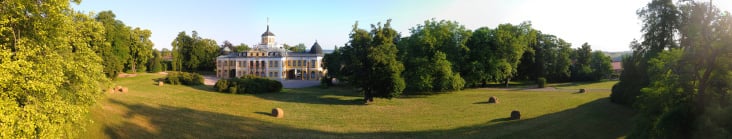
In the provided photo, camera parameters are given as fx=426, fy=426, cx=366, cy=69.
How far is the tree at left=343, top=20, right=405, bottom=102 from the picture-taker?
117 ft

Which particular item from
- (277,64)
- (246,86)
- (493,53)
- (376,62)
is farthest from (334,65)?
(277,64)

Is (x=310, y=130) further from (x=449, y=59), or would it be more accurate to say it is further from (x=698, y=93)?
(x=449, y=59)

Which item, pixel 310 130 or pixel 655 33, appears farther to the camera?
pixel 655 33

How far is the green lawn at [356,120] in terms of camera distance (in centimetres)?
2006

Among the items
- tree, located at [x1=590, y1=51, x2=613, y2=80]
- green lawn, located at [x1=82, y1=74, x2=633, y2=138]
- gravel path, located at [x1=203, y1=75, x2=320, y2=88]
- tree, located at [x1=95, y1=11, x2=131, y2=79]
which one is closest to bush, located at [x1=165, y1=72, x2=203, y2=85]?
tree, located at [x1=95, y1=11, x2=131, y2=79]

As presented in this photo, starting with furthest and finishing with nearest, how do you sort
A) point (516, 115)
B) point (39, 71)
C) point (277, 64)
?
point (277, 64), point (516, 115), point (39, 71)

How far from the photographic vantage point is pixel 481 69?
160ft

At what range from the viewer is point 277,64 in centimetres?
8181

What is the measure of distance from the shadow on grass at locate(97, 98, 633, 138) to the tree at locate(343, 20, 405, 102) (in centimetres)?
1153

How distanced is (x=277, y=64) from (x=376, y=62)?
164 feet

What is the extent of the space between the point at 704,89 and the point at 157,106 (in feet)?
91.4

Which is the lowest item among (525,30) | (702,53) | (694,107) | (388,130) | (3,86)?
(388,130)

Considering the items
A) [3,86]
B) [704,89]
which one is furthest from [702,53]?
[3,86]

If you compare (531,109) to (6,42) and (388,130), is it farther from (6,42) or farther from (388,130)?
(6,42)
